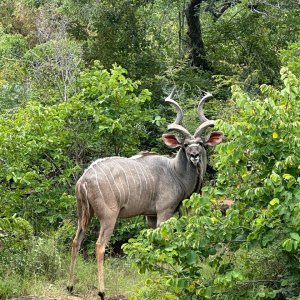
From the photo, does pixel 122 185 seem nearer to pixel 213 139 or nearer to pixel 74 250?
pixel 74 250

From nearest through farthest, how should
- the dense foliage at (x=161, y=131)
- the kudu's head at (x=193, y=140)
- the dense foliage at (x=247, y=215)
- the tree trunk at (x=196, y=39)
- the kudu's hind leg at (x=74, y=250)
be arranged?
the dense foliage at (x=247, y=215), the dense foliage at (x=161, y=131), the kudu's hind leg at (x=74, y=250), the kudu's head at (x=193, y=140), the tree trunk at (x=196, y=39)

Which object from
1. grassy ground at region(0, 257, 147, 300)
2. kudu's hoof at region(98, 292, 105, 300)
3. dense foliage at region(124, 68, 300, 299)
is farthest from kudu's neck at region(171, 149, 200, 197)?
dense foliage at region(124, 68, 300, 299)

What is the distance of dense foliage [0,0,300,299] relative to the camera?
519cm

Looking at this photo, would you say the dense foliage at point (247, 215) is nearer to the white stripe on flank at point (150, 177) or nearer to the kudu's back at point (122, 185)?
the kudu's back at point (122, 185)

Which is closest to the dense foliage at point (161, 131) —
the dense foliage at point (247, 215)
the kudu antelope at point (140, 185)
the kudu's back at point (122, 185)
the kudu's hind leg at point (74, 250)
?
the dense foliage at point (247, 215)

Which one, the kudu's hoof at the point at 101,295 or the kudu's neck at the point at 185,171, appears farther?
the kudu's neck at the point at 185,171

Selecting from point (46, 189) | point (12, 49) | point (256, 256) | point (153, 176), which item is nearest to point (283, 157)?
point (256, 256)

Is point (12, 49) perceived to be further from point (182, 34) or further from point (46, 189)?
point (46, 189)

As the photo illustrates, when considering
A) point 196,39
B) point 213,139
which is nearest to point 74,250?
point 213,139

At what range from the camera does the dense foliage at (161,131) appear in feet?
17.0

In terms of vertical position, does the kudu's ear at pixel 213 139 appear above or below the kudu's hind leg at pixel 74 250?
above

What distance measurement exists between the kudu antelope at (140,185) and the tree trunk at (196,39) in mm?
4457

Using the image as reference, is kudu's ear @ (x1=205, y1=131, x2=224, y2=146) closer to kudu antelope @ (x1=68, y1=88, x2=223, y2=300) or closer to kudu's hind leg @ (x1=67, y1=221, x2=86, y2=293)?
kudu antelope @ (x1=68, y1=88, x2=223, y2=300)

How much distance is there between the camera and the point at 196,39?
12.3m
